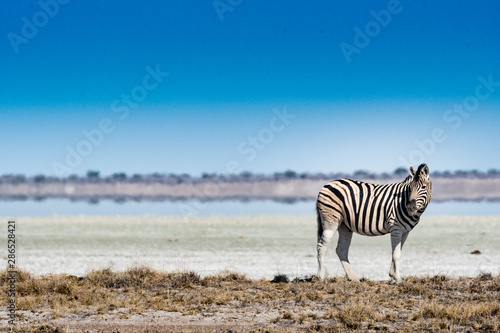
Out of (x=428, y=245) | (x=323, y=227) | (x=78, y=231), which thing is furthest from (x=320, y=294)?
(x=78, y=231)

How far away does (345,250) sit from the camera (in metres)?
14.5

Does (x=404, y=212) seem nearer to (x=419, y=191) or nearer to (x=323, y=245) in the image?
(x=419, y=191)

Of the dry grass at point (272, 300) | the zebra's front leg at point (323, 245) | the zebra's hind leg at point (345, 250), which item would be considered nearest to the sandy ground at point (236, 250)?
the dry grass at point (272, 300)

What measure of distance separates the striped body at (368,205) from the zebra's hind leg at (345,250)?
0.37 meters

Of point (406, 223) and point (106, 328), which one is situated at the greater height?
point (406, 223)

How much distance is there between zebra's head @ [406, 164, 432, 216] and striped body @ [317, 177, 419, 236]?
23 centimetres

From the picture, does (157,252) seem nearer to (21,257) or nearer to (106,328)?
(21,257)

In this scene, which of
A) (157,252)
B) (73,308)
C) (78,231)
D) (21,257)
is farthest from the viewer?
(78,231)

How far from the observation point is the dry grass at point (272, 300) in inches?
421

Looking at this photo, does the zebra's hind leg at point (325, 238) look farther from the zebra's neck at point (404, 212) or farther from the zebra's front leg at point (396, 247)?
the zebra's neck at point (404, 212)

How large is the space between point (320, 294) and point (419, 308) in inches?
81.5

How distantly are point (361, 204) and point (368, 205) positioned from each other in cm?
16

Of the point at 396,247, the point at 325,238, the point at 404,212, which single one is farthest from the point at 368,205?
the point at 325,238

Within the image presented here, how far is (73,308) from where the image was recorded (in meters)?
11.6
